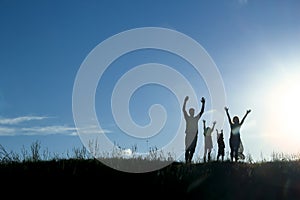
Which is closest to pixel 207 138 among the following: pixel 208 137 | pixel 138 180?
pixel 208 137

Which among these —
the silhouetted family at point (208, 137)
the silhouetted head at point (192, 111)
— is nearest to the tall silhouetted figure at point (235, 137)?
the silhouetted family at point (208, 137)

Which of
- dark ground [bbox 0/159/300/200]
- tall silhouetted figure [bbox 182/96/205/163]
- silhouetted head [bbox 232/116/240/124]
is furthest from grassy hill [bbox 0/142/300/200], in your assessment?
silhouetted head [bbox 232/116/240/124]

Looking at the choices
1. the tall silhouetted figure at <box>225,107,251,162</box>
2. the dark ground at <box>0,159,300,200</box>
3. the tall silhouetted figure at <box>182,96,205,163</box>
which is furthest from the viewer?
the tall silhouetted figure at <box>225,107,251,162</box>

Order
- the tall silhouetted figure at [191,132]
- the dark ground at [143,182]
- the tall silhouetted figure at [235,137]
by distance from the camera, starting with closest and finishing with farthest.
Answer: the dark ground at [143,182]
the tall silhouetted figure at [191,132]
the tall silhouetted figure at [235,137]

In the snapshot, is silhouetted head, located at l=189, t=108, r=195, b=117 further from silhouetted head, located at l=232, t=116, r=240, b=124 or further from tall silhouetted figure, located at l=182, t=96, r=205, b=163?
silhouetted head, located at l=232, t=116, r=240, b=124

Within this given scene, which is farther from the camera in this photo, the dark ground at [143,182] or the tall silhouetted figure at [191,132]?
the tall silhouetted figure at [191,132]

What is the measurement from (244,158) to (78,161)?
7920 mm

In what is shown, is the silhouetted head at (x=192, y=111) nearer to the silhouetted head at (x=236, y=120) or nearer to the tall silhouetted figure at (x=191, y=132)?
the tall silhouetted figure at (x=191, y=132)

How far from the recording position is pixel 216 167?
14.5 meters

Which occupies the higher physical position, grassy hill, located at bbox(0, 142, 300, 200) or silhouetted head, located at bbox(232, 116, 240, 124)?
silhouetted head, located at bbox(232, 116, 240, 124)

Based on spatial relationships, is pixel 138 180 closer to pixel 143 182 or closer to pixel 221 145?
pixel 143 182

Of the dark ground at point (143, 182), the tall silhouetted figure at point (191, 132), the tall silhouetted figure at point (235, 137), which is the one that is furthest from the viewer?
the tall silhouetted figure at point (235, 137)

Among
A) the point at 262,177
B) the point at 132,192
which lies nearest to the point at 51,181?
the point at 132,192

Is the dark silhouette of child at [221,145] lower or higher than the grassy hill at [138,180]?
higher
